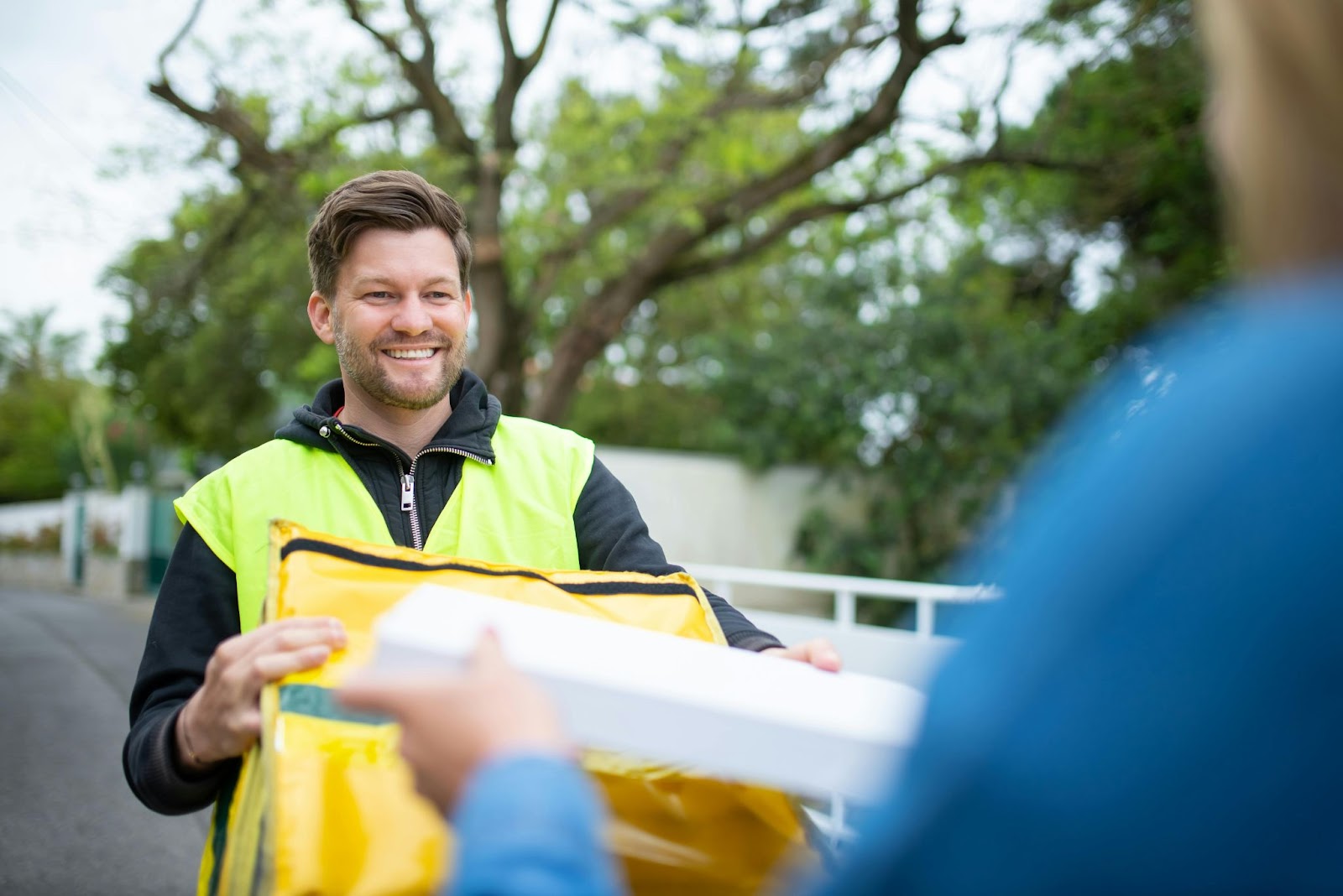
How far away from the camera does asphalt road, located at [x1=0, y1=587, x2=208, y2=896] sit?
150 inches

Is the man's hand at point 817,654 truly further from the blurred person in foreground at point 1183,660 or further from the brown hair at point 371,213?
the brown hair at point 371,213

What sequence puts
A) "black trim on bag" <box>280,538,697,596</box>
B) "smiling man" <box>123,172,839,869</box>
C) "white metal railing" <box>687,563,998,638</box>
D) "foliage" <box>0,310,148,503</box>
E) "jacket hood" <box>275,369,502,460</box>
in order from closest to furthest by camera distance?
"black trim on bag" <box>280,538,697,596</box>
"smiling man" <box>123,172,839,869</box>
"jacket hood" <box>275,369,502,460</box>
"white metal railing" <box>687,563,998,638</box>
"foliage" <box>0,310,148,503</box>

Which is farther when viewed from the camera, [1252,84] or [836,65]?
[836,65]

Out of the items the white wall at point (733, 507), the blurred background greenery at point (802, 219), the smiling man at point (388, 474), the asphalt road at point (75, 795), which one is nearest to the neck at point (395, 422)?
the smiling man at point (388, 474)

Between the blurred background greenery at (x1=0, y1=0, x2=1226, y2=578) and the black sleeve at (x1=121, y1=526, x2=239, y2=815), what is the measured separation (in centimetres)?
733

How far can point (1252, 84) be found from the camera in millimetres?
594

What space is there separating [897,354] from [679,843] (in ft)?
37.4

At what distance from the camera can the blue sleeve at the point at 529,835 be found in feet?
1.93

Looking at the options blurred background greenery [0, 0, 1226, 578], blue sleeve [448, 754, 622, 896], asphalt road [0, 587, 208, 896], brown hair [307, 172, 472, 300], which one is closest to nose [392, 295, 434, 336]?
brown hair [307, 172, 472, 300]

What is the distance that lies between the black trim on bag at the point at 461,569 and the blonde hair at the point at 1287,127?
0.92 metres

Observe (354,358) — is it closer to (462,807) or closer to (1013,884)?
(462,807)

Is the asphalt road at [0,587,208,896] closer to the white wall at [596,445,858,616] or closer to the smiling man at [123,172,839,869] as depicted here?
the smiling man at [123,172,839,869]

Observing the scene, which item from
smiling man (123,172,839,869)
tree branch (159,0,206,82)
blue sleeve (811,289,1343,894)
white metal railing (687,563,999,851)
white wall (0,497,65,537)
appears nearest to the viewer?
blue sleeve (811,289,1343,894)

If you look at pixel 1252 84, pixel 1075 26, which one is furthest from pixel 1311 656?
pixel 1075 26
